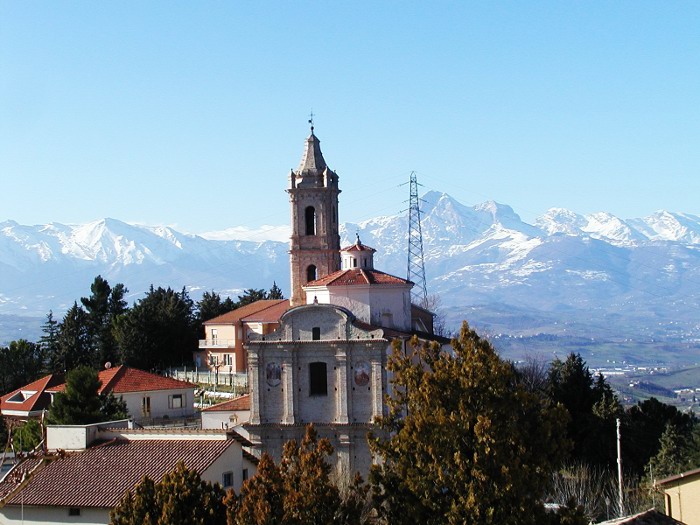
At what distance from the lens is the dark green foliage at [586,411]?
5094 centimetres

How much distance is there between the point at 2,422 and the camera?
194ft

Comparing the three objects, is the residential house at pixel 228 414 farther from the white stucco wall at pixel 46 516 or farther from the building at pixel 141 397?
the white stucco wall at pixel 46 516

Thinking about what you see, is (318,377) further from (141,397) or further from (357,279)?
(141,397)

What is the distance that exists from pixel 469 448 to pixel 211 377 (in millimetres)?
44246

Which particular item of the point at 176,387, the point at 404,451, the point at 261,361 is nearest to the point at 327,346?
the point at 261,361

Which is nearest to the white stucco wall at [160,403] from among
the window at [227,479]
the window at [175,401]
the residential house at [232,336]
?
the window at [175,401]

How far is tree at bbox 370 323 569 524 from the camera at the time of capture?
83.0 feet

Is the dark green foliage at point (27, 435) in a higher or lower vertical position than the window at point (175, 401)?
lower

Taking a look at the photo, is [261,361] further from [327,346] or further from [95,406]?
[95,406]

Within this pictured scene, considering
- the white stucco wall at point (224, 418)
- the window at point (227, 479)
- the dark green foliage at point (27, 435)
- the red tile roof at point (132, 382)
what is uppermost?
the red tile roof at point (132, 382)

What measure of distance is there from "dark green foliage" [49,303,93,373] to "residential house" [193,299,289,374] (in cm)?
879

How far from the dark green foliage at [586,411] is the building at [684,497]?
16980mm

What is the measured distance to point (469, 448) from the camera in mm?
25828

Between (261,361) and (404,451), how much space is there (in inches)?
847
